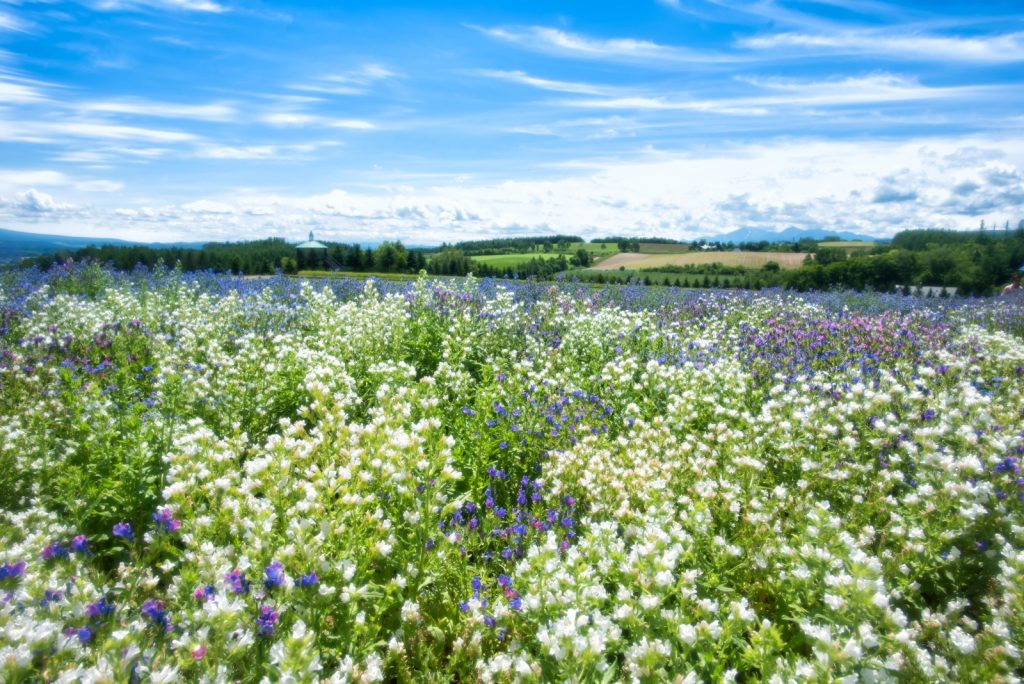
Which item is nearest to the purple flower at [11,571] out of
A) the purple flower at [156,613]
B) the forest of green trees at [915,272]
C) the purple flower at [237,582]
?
the purple flower at [156,613]

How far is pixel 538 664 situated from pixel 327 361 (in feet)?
15.1

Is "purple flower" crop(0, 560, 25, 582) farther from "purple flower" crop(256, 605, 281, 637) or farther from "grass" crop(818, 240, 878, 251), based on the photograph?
"grass" crop(818, 240, 878, 251)

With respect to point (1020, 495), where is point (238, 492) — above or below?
above

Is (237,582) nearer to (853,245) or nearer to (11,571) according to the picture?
(11,571)

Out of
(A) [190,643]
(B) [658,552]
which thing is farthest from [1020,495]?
(A) [190,643]

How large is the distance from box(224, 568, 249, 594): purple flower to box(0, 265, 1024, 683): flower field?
0.07ft

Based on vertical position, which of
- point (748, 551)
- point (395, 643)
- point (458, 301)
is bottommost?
point (395, 643)

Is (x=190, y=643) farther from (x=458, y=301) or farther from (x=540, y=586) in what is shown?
(x=458, y=301)

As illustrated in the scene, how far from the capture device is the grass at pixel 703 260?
144 feet

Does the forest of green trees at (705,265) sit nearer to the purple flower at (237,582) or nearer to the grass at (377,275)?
the grass at (377,275)

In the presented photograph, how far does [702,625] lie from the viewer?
2.59 m

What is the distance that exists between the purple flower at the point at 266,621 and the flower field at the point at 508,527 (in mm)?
16

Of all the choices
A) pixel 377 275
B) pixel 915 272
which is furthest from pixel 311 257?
pixel 915 272

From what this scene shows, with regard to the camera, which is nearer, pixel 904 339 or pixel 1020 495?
pixel 1020 495
